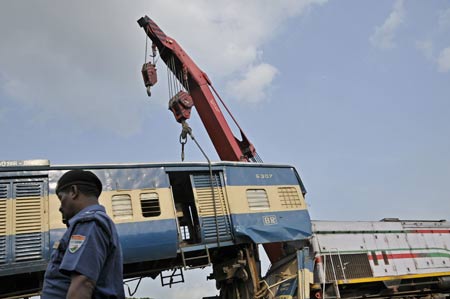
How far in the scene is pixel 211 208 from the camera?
10039 mm

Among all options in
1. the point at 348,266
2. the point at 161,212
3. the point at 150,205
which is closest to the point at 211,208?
the point at 161,212

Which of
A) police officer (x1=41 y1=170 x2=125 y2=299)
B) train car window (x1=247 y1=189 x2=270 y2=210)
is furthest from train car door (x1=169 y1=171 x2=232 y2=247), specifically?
police officer (x1=41 y1=170 x2=125 y2=299)

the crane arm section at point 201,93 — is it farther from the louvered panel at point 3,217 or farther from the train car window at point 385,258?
the louvered panel at point 3,217

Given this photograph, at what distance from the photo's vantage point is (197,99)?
46.4ft

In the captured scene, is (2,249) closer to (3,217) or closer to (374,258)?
(3,217)

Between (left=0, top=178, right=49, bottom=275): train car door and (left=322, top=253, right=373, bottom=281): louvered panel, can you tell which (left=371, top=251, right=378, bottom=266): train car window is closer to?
(left=322, top=253, right=373, bottom=281): louvered panel

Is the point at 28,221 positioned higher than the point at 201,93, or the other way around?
the point at 201,93

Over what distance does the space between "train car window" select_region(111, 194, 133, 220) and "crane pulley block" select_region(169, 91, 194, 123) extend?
4.57 meters

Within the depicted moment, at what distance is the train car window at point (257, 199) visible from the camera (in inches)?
416

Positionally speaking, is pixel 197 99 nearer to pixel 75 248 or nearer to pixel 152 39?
pixel 152 39

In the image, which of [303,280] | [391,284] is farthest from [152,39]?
[391,284]

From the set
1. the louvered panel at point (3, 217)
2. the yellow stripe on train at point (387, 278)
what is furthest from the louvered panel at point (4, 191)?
the yellow stripe on train at point (387, 278)

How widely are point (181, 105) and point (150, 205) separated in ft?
15.3

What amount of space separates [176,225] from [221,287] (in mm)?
2855
